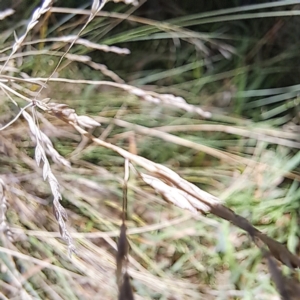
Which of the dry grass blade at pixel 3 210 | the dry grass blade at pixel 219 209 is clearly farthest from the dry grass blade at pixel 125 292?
the dry grass blade at pixel 3 210

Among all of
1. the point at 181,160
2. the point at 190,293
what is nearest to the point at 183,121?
the point at 181,160

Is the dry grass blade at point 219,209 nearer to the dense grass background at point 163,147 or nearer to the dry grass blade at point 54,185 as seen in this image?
the dry grass blade at point 54,185

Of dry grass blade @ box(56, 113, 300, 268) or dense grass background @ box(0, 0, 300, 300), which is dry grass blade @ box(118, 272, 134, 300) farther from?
dense grass background @ box(0, 0, 300, 300)

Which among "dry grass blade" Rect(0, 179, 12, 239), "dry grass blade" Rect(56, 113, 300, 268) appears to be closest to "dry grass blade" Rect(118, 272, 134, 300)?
"dry grass blade" Rect(56, 113, 300, 268)

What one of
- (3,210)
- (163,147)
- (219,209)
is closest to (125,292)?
(219,209)

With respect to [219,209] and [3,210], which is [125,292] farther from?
[3,210]

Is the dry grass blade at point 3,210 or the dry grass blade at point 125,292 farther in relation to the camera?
the dry grass blade at point 3,210

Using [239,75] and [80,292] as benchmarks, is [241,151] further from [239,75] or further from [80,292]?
[80,292]

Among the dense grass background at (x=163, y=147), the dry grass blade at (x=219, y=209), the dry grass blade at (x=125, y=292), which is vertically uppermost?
the dense grass background at (x=163, y=147)
